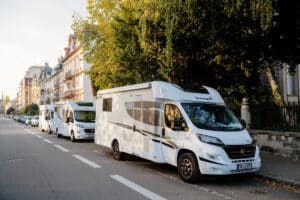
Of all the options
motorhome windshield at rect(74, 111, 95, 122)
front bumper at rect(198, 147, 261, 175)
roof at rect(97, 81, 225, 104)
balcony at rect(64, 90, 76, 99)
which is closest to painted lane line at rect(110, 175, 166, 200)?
front bumper at rect(198, 147, 261, 175)

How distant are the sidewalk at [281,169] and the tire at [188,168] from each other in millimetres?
2242

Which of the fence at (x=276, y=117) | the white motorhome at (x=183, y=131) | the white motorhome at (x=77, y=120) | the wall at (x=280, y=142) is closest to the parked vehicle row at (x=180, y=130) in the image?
the white motorhome at (x=183, y=131)

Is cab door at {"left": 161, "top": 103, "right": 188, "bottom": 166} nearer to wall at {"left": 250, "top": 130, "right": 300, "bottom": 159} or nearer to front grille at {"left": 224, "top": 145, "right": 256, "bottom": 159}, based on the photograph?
front grille at {"left": 224, "top": 145, "right": 256, "bottom": 159}

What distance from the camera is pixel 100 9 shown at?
25.9 m

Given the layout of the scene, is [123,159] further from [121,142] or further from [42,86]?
[42,86]

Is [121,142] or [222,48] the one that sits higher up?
[222,48]

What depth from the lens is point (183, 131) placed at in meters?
10.1

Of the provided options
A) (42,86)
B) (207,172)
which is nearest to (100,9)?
(207,172)

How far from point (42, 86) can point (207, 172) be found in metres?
111

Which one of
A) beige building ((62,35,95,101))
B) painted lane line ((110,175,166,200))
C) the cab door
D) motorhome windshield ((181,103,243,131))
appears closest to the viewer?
painted lane line ((110,175,166,200))

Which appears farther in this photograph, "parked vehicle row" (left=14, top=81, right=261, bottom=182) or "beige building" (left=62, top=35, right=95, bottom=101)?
"beige building" (left=62, top=35, right=95, bottom=101)

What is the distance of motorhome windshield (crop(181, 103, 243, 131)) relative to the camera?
1008cm

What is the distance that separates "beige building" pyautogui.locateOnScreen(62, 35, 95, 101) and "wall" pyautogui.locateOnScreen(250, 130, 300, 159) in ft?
131

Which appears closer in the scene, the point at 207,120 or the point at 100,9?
the point at 207,120
